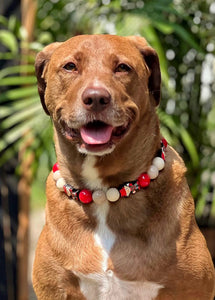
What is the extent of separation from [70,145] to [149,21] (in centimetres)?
119

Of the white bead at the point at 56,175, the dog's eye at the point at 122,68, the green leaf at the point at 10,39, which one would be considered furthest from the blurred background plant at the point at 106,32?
the dog's eye at the point at 122,68

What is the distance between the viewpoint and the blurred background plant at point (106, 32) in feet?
10.5

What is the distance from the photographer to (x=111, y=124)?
6.37 feet

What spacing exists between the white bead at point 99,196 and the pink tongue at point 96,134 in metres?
0.26

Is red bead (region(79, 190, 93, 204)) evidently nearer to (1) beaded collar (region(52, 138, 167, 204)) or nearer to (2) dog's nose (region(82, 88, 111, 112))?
(1) beaded collar (region(52, 138, 167, 204))

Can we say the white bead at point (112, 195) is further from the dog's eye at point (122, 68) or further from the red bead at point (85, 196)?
the dog's eye at point (122, 68)

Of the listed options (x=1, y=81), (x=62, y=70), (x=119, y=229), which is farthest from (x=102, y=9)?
(x=119, y=229)

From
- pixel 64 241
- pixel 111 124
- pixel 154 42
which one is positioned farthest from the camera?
pixel 154 42

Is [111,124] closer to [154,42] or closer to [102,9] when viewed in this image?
[154,42]

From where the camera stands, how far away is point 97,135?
1.97m

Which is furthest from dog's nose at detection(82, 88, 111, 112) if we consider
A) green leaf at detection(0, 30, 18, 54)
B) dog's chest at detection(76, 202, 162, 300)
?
green leaf at detection(0, 30, 18, 54)

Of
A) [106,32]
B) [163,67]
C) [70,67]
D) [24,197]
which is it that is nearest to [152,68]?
[70,67]

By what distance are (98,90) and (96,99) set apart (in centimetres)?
3

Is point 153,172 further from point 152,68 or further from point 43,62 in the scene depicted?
point 43,62
